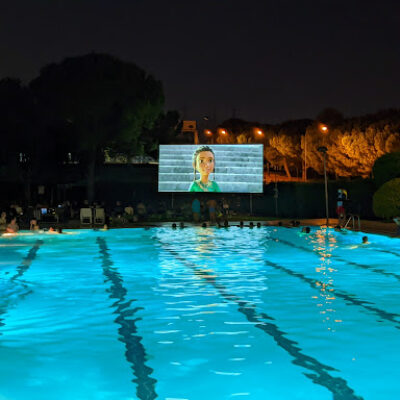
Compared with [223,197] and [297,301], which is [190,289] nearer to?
[297,301]

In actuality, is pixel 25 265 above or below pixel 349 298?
above

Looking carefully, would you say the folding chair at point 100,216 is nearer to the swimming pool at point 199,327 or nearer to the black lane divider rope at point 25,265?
the black lane divider rope at point 25,265

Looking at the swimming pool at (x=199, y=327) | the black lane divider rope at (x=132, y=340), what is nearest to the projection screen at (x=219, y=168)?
the swimming pool at (x=199, y=327)

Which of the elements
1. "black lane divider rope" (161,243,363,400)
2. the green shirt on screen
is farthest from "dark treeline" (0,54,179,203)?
"black lane divider rope" (161,243,363,400)

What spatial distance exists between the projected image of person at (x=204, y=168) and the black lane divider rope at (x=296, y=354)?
80.0ft

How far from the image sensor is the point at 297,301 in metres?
9.91

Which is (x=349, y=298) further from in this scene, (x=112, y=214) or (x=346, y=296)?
(x=112, y=214)

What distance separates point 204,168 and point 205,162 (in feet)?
1.00

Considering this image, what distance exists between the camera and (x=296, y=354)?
6715 mm

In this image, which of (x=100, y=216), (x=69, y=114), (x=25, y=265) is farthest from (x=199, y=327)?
(x=69, y=114)

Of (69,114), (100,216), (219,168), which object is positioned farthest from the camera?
(69,114)

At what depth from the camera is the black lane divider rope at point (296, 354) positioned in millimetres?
5551

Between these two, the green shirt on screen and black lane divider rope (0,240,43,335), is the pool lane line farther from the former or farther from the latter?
the green shirt on screen

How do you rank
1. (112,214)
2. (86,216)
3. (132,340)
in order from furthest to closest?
(112,214) < (86,216) < (132,340)
